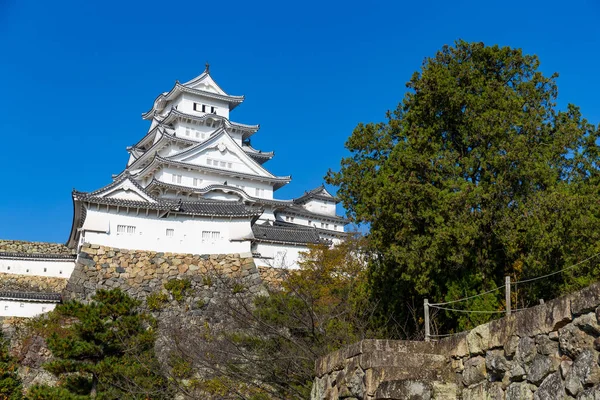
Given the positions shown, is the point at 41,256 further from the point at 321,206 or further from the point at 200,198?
the point at 321,206

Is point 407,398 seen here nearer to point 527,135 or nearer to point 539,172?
point 539,172

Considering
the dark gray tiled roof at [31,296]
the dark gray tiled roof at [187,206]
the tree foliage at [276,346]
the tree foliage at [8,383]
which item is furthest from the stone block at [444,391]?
the dark gray tiled roof at [187,206]

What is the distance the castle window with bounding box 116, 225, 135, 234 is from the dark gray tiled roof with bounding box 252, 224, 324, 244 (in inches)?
219

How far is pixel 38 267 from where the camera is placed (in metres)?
26.9

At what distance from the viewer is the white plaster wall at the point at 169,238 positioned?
89.6ft

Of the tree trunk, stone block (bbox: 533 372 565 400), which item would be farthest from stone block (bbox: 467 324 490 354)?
the tree trunk

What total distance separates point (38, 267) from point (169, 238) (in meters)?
5.50

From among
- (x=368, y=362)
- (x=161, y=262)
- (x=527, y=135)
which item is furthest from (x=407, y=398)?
(x=161, y=262)

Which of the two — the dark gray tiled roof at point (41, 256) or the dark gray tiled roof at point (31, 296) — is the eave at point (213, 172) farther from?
the dark gray tiled roof at point (31, 296)

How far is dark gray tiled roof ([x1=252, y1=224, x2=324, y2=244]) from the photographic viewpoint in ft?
99.1

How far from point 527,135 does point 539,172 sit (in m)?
1.16

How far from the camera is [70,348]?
15.9 meters

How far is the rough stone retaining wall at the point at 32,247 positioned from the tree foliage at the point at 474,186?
19.6 m

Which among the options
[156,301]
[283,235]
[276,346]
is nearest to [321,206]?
[283,235]
